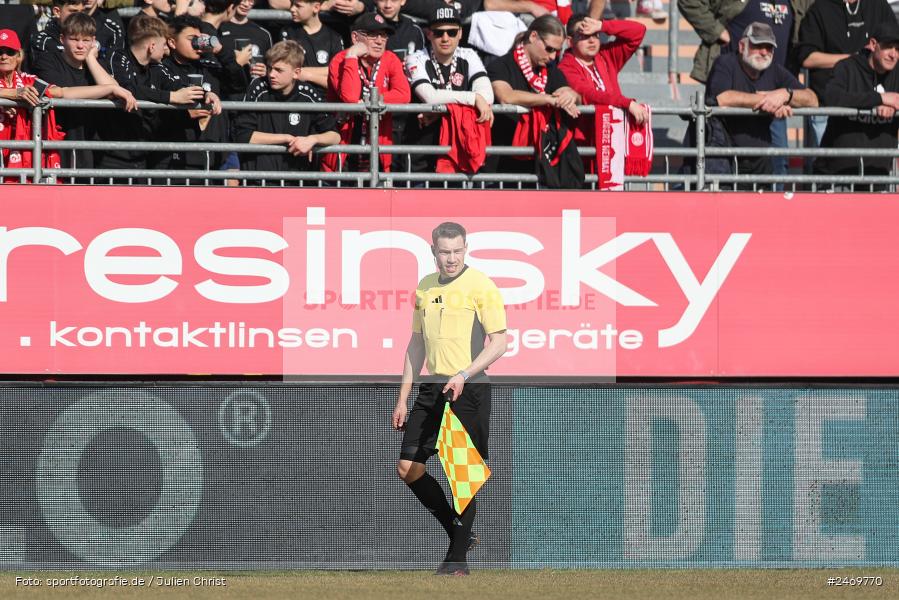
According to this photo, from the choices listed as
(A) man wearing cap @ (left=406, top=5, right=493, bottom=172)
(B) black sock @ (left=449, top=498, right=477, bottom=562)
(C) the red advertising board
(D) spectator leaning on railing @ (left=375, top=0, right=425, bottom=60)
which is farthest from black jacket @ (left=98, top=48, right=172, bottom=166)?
(B) black sock @ (left=449, top=498, right=477, bottom=562)

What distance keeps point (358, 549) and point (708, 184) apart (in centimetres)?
412

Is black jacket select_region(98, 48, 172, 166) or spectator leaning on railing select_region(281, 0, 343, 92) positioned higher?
spectator leaning on railing select_region(281, 0, 343, 92)

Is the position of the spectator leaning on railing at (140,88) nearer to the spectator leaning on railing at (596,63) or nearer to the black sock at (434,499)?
the spectator leaning on railing at (596,63)

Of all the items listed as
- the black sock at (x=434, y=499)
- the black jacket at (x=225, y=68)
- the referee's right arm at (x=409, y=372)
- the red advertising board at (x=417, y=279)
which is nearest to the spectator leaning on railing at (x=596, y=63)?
the red advertising board at (x=417, y=279)

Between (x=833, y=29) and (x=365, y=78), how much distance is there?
163 inches

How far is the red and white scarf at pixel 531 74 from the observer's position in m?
10.3

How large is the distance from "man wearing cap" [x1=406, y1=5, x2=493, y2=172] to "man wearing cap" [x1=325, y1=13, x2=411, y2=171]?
151mm

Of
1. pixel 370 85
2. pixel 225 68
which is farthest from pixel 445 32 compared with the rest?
pixel 225 68

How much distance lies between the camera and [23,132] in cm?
972

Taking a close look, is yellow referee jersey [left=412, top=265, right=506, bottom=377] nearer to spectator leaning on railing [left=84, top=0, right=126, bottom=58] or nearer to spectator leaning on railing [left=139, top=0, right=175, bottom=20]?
spectator leaning on railing [left=84, top=0, right=126, bottom=58]

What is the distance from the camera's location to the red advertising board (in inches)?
378

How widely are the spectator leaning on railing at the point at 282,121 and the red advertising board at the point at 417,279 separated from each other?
0.49m

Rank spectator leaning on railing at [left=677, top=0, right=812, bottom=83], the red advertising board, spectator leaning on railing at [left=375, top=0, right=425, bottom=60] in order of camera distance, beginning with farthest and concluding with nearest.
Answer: spectator leaning on railing at [left=677, top=0, right=812, bottom=83]
spectator leaning on railing at [left=375, top=0, right=425, bottom=60]
the red advertising board

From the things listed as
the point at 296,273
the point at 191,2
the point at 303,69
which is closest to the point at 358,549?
the point at 296,273
